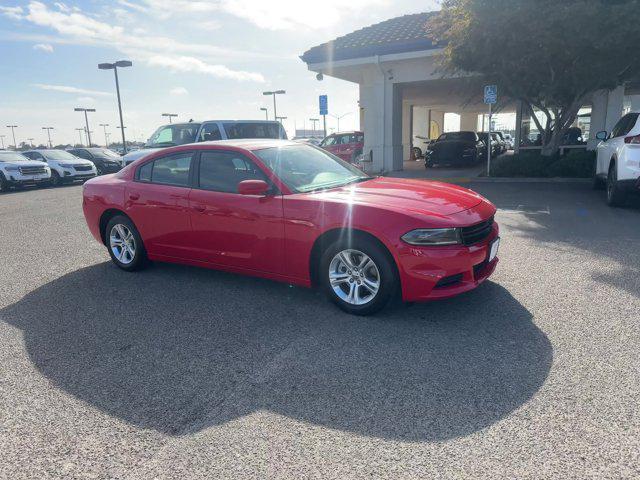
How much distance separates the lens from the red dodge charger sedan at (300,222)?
12.9ft

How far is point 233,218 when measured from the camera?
4773mm

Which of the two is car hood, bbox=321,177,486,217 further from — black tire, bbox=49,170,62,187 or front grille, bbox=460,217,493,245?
black tire, bbox=49,170,62,187

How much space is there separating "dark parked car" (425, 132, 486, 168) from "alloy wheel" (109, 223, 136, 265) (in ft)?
53.7

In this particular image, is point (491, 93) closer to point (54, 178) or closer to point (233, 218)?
point (233, 218)

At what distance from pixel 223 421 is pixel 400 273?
6.02 ft

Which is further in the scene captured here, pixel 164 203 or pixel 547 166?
pixel 547 166

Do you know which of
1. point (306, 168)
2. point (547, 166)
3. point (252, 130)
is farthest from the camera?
point (547, 166)

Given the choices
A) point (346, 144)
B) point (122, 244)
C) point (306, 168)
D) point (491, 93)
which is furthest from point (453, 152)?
point (122, 244)

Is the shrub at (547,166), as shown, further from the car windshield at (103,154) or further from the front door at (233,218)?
the car windshield at (103,154)

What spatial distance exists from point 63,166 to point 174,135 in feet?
30.9

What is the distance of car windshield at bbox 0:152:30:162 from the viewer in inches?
773

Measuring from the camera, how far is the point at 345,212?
13.6 feet

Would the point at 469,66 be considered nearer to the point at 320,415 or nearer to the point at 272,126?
the point at 272,126

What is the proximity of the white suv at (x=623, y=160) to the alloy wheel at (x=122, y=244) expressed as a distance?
796cm
